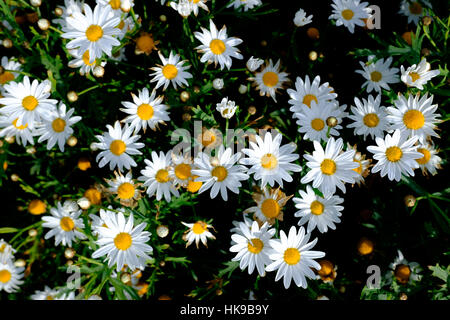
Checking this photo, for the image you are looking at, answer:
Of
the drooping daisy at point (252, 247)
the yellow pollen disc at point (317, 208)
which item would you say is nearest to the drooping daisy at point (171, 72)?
the drooping daisy at point (252, 247)

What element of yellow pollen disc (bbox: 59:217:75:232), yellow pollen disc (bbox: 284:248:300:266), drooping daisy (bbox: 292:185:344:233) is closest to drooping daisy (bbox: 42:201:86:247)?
yellow pollen disc (bbox: 59:217:75:232)

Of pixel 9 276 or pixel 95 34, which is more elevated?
pixel 95 34

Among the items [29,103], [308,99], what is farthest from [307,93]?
[29,103]

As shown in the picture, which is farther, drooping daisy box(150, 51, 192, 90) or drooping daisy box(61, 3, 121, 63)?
drooping daisy box(150, 51, 192, 90)

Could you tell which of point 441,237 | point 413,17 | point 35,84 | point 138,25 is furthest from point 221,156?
point 413,17

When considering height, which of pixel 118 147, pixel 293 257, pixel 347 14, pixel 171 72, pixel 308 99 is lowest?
pixel 293 257

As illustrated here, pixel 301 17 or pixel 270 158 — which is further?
pixel 301 17

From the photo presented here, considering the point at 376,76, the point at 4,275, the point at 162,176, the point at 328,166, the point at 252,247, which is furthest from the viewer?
the point at 4,275

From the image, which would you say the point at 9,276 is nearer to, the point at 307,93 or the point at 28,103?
the point at 28,103

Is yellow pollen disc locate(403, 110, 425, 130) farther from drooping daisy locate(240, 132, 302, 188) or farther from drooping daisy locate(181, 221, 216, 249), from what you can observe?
drooping daisy locate(181, 221, 216, 249)
